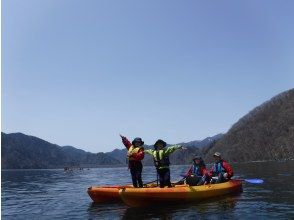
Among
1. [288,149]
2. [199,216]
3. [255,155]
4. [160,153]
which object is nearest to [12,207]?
[160,153]

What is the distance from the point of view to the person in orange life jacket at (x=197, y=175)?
22625 mm

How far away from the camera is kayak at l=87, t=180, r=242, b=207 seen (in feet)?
61.5

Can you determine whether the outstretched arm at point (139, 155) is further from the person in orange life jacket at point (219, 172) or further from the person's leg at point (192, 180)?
the person in orange life jacket at point (219, 172)

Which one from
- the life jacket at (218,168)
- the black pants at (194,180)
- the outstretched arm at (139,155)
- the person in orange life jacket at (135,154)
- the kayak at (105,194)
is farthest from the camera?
the life jacket at (218,168)

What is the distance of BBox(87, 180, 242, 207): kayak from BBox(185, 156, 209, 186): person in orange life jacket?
0.96m

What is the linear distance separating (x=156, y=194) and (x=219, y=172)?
22.3ft

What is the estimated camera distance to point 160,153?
19969mm

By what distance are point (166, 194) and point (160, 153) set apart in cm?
209

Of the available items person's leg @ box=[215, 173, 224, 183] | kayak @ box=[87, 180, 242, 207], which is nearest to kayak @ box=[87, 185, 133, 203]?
kayak @ box=[87, 180, 242, 207]

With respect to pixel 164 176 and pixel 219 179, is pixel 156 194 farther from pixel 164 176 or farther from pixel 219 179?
pixel 219 179

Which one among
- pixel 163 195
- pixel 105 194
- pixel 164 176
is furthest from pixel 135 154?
pixel 105 194

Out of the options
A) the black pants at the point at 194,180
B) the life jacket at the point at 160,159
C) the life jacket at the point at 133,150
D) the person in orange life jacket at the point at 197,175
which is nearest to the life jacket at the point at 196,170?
the person in orange life jacket at the point at 197,175

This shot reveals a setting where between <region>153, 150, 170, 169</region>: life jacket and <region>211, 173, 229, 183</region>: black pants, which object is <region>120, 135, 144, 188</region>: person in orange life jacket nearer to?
<region>153, 150, 170, 169</region>: life jacket

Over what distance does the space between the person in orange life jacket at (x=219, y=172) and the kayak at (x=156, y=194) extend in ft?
2.44
